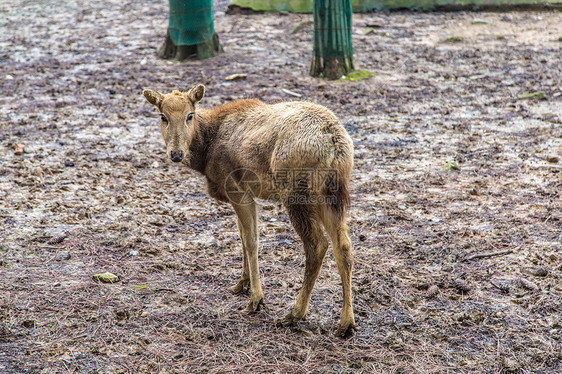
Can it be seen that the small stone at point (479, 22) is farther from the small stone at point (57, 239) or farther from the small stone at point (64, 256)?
the small stone at point (64, 256)

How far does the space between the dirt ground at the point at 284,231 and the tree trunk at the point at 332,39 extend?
48cm

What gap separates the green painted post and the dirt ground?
20.8 inches

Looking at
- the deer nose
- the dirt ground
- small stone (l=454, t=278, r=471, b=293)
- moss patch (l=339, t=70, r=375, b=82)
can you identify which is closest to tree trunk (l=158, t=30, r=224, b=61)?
the dirt ground

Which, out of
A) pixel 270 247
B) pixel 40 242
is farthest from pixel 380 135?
pixel 40 242

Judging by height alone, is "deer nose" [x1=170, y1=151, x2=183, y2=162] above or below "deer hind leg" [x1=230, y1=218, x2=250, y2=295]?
above

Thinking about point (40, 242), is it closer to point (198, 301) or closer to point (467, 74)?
point (198, 301)

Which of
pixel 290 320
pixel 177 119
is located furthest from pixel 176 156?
pixel 290 320

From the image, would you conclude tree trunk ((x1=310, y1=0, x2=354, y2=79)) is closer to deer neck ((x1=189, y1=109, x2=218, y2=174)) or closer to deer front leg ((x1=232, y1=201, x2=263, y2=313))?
deer neck ((x1=189, y1=109, x2=218, y2=174))

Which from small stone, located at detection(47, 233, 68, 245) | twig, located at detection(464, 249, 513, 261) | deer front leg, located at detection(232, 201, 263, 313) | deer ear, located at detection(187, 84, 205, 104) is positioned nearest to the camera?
deer front leg, located at detection(232, 201, 263, 313)

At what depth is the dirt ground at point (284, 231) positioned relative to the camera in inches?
193

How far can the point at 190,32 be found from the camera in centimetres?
1423

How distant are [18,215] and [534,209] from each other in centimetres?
677

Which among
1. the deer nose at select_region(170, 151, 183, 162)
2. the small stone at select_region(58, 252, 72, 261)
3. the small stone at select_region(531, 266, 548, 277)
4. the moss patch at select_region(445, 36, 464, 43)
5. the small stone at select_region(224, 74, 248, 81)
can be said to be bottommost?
the small stone at select_region(58, 252, 72, 261)

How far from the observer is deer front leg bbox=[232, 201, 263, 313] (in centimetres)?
554
